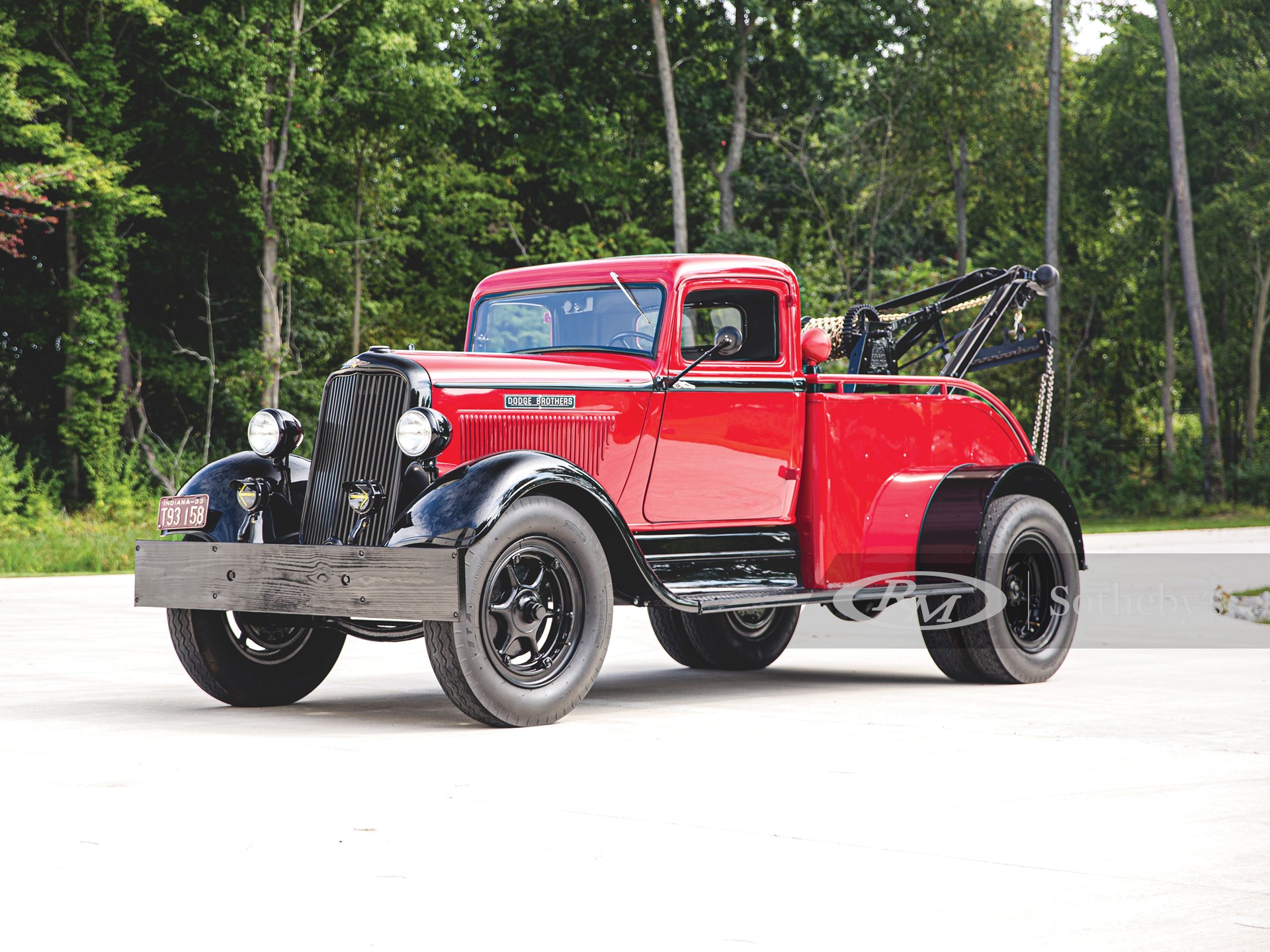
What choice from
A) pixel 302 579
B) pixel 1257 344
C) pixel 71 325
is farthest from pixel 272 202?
pixel 302 579

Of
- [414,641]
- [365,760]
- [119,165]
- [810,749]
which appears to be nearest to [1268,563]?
[414,641]

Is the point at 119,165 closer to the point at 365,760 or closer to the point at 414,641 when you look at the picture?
the point at 414,641

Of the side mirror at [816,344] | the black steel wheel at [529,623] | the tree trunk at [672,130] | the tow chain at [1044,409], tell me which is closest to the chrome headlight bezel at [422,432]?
the black steel wheel at [529,623]

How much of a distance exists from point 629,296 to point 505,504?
214cm

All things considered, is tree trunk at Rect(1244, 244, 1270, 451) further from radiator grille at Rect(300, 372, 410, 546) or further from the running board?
radiator grille at Rect(300, 372, 410, 546)

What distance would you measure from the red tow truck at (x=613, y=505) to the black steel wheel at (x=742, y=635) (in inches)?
0.9

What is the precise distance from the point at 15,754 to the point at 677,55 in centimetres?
3250

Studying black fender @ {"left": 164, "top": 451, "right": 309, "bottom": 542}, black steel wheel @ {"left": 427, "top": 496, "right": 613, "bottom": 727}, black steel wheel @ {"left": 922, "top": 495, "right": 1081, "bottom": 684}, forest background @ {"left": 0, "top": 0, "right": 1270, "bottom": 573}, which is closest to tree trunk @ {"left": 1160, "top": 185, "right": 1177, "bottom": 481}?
forest background @ {"left": 0, "top": 0, "right": 1270, "bottom": 573}

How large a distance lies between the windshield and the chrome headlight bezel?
1.64 metres

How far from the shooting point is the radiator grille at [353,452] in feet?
26.2

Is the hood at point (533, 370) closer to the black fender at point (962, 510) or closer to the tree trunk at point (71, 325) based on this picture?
the black fender at point (962, 510)

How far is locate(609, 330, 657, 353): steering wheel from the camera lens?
29.5ft

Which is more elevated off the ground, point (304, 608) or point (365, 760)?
point (304, 608)

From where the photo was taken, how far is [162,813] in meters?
5.53
